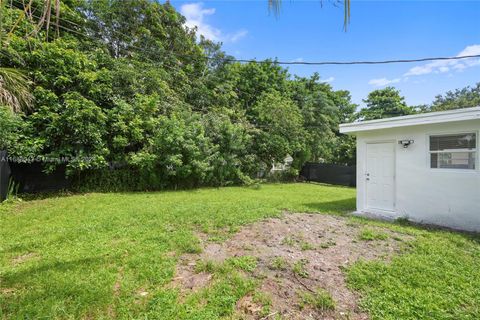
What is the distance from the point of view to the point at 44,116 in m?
6.87

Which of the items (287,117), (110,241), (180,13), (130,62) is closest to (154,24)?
(180,13)

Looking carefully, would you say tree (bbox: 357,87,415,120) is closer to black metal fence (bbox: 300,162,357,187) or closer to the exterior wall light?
black metal fence (bbox: 300,162,357,187)

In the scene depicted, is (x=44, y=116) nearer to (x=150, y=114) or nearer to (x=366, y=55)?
(x=150, y=114)

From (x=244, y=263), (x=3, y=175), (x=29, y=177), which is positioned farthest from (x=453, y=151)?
(x=29, y=177)

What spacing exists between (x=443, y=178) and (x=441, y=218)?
33.9 inches

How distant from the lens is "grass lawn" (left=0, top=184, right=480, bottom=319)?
2240mm

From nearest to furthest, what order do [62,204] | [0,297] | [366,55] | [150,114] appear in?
[0,297]
[366,55]
[62,204]
[150,114]

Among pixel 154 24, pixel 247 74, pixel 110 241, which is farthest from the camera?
pixel 247 74

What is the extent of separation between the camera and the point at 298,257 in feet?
10.8

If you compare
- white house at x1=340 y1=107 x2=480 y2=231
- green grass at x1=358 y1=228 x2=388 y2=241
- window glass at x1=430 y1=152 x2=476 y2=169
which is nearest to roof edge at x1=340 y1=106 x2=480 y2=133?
white house at x1=340 y1=107 x2=480 y2=231

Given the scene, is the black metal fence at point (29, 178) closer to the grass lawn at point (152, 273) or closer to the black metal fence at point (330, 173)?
the grass lawn at point (152, 273)

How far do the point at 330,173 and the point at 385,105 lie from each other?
28.9ft

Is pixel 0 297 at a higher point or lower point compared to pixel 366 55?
lower

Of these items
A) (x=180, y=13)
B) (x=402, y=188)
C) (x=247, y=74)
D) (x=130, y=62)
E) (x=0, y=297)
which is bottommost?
(x=0, y=297)
